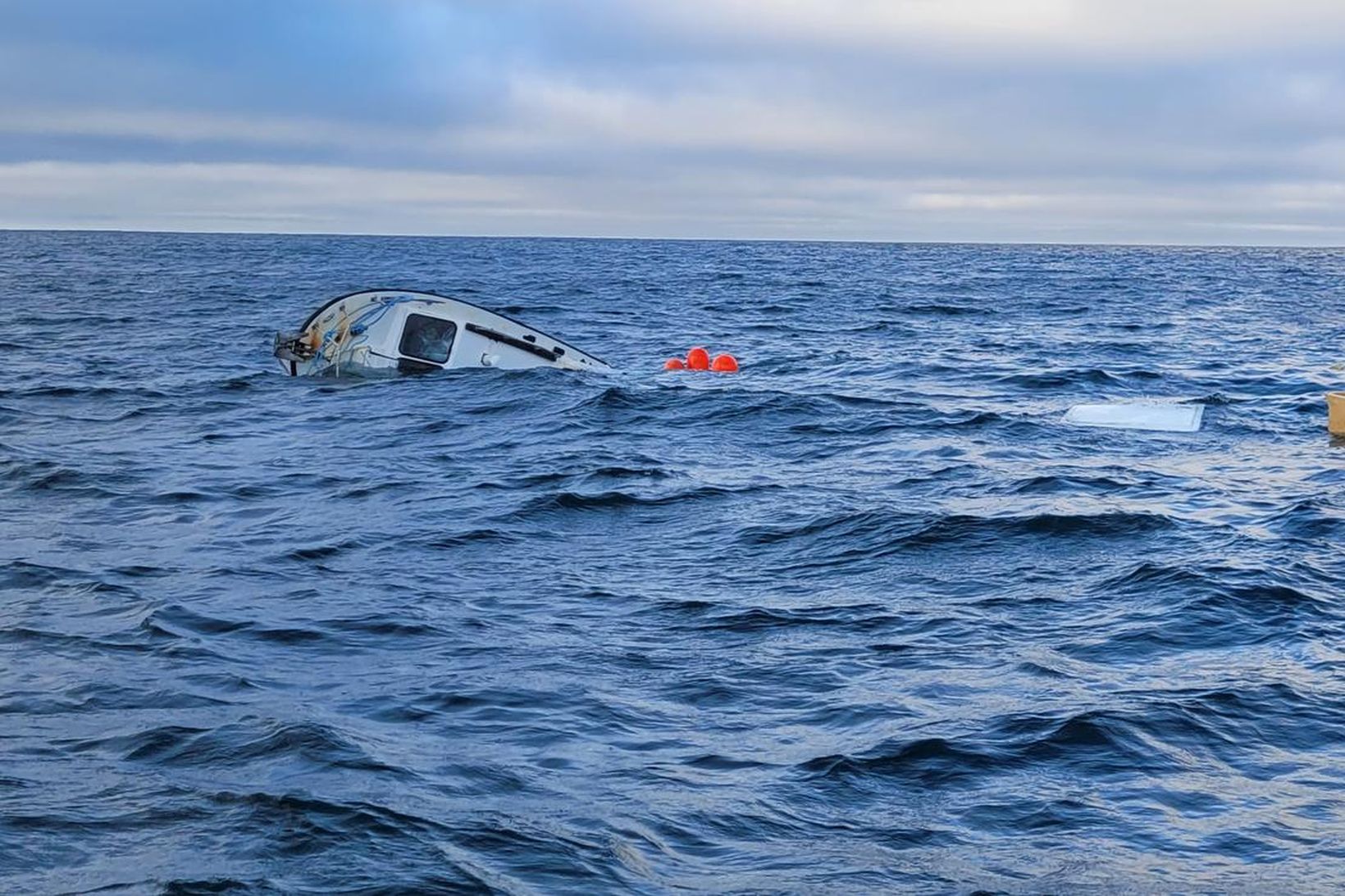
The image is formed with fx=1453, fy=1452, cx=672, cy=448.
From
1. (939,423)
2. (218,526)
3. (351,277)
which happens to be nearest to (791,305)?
(351,277)

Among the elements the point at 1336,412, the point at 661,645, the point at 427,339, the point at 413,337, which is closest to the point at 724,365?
the point at 427,339

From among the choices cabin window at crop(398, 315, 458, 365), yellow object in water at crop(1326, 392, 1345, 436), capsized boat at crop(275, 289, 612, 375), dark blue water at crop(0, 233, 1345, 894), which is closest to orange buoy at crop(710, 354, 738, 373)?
capsized boat at crop(275, 289, 612, 375)

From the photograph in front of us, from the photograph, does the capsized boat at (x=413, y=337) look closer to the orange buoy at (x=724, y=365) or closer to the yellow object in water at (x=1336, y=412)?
the orange buoy at (x=724, y=365)

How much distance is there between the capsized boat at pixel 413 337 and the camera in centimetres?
2916

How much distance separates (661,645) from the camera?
37.5ft

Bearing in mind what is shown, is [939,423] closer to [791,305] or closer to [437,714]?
[437,714]

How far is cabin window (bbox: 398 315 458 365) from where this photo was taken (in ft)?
95.7

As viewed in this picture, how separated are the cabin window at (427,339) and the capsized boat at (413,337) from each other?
0.05 feet

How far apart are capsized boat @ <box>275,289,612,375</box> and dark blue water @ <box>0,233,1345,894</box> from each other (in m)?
1.55

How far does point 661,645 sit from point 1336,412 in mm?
14838

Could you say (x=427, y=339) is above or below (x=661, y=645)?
above

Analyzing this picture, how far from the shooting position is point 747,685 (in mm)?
10406

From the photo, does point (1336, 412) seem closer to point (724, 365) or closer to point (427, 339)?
point (724, 365)

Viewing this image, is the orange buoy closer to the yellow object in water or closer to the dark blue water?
the dark blue water
